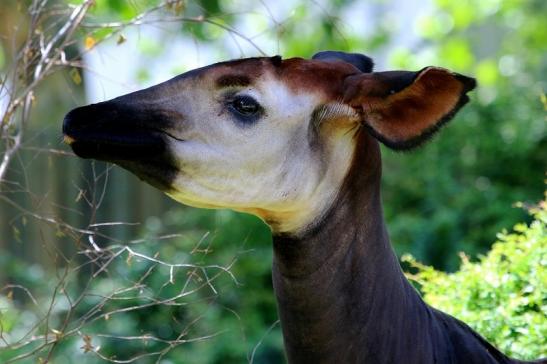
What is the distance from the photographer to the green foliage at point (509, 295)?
11.7ft

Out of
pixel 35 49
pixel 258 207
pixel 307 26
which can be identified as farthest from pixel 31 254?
pixel 258 207

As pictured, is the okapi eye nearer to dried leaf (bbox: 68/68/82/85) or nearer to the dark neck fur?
the dark neck fur

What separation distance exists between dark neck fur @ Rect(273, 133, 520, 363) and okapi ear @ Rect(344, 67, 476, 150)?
0.45ft

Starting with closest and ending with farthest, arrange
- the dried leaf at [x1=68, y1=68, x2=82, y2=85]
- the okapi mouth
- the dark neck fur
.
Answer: the okapi mouth, the dark neck fur, the dried leaf at [x1=68, y1=68, x2=82, y2=85]

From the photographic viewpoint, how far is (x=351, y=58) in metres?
3.40

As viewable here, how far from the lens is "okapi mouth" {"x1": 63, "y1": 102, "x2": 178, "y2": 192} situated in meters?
2.70

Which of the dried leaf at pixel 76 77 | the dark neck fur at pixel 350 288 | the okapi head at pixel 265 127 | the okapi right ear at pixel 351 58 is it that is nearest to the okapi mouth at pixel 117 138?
the okapi head at pixel 265 127

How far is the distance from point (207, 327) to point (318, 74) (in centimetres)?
430

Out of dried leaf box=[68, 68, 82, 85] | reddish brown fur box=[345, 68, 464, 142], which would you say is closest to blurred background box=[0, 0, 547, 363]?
dried leaf box=[68, 68, 82, 85]

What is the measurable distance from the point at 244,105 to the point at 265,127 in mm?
77

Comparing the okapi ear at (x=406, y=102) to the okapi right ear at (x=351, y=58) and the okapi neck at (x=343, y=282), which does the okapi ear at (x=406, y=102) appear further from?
the okapi right ear at (x=351, y=58)

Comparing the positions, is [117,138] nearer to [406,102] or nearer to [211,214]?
[406,102]

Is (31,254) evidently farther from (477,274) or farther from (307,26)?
(477,274)

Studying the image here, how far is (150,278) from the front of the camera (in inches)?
304
